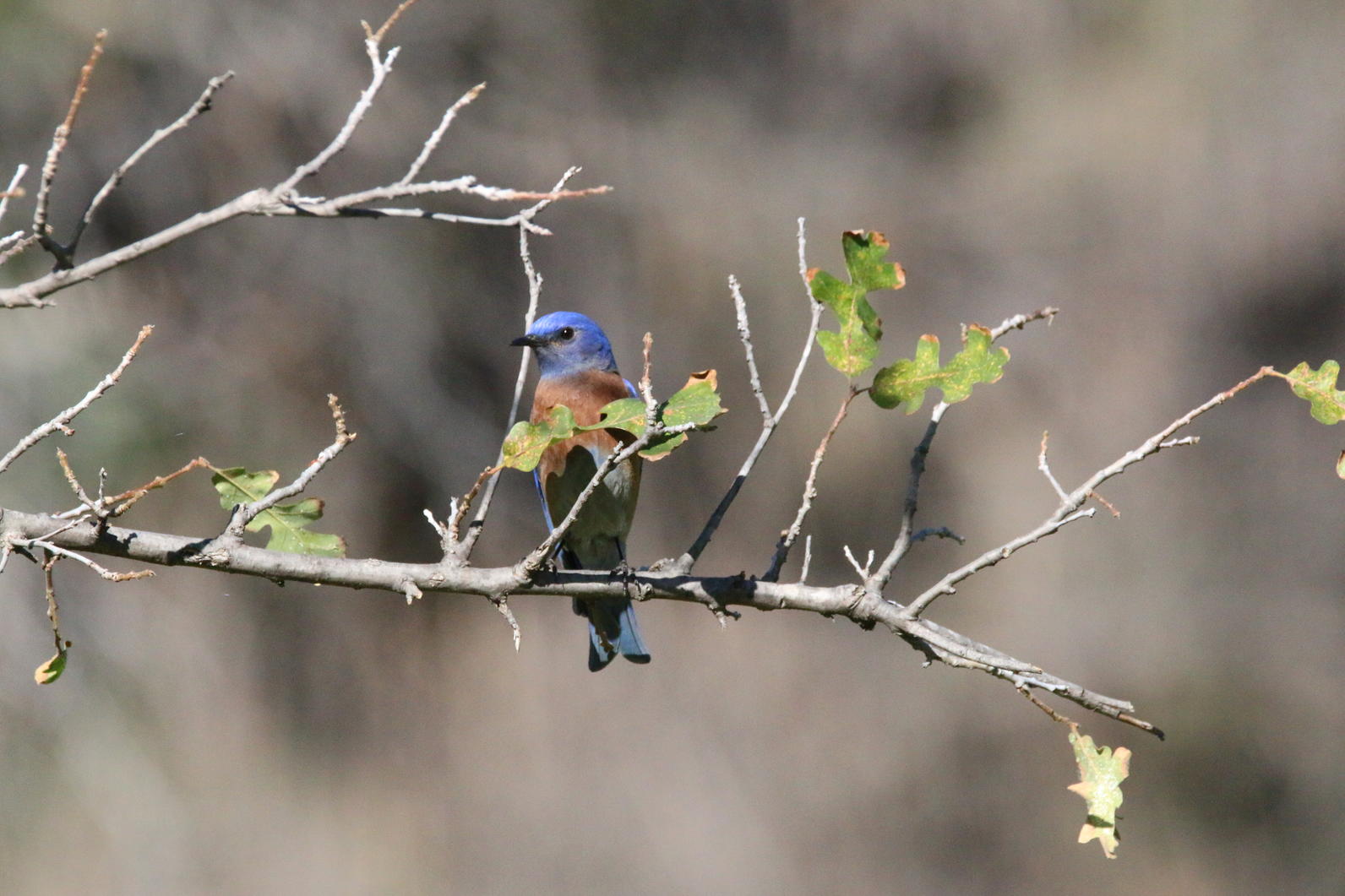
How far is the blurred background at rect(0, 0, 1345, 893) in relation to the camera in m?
6.66

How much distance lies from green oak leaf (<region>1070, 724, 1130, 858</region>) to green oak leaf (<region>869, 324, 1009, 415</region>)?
0.55m

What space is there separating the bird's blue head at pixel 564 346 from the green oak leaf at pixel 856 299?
1807mm

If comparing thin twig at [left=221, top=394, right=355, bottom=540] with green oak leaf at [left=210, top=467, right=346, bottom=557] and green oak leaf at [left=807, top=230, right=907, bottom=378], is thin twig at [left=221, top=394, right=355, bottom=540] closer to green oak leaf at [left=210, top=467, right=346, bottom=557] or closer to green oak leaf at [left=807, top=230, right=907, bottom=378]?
green oak leaf at [left=210, top=467, right=346, bottom=557]

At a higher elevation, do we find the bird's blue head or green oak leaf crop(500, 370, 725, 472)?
the bird's blue head

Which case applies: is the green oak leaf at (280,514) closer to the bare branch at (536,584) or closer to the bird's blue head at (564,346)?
the bare branch at (536,584)

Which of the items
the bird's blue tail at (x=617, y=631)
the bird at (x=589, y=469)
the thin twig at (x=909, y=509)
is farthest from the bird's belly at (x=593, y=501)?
the thin twig at (x=909, y=509)

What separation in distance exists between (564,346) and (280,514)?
164 cm

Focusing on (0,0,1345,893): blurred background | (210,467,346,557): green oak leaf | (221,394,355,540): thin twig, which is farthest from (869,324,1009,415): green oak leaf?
(0,0,1345,893): blurred background

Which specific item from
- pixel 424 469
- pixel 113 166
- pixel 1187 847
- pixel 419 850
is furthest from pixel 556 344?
pixel 1187 847

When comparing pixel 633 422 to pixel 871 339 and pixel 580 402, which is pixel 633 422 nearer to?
pixel 871 339

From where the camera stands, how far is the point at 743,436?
23.1ft

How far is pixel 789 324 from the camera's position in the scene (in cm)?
711

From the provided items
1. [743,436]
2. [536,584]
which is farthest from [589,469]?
[743,436]

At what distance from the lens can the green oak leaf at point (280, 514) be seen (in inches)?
87.0
